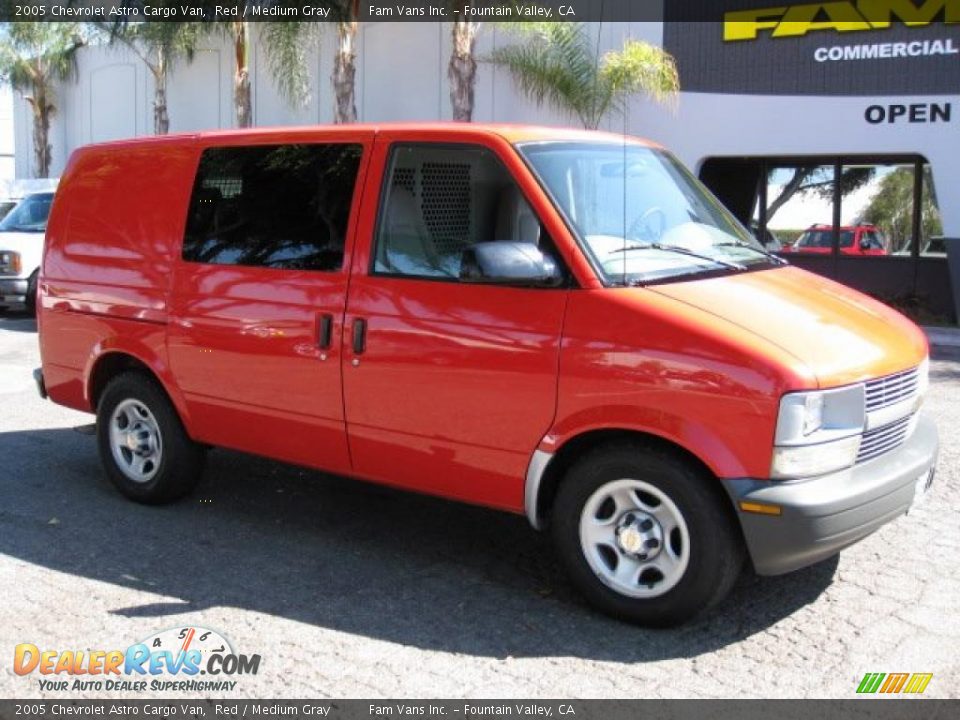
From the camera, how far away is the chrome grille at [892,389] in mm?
4023

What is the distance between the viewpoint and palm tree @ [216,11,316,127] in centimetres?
2102

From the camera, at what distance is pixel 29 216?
16.0 meters

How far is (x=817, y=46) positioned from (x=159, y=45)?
49.1ft

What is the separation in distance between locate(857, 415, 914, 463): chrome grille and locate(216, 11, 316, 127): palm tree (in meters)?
18.5

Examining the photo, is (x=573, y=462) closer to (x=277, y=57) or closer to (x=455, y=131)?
(x=455, y=131)

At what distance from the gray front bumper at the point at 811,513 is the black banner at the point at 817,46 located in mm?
13751

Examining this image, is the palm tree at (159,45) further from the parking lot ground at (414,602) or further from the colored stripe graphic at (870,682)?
the colored stripe graphic at (870,682)

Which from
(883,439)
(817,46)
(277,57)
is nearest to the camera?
(883,439)

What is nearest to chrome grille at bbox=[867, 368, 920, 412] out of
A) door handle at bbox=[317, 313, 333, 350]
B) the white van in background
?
door handle at bbox=[317, 313, 333, 350]

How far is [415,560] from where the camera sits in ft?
16.4

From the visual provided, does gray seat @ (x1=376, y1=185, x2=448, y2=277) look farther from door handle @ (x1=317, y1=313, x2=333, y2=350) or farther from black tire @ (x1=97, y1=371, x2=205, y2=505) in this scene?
black tire @ (x1=97, y1=371, x2=205, y2=505)

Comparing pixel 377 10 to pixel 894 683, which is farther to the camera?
pixel 377 10

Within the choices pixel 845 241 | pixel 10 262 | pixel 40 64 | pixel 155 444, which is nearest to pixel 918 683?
pixel 155 444

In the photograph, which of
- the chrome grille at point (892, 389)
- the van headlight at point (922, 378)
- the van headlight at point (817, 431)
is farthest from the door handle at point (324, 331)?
the van headlight at point (922, 378)
